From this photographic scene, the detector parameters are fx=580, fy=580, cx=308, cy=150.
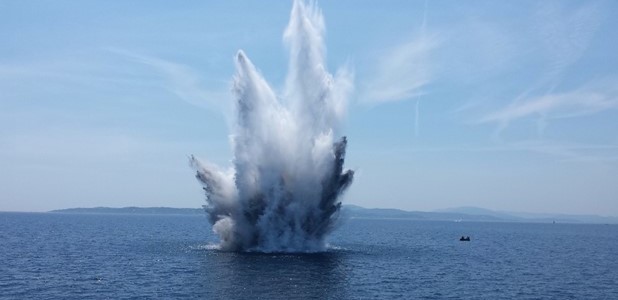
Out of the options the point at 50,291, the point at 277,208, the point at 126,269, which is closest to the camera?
the point at 50,291

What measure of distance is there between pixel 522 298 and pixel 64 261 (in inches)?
2217

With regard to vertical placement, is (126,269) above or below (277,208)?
below

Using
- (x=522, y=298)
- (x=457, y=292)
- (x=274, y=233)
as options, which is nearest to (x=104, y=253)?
(x=274, y=233)

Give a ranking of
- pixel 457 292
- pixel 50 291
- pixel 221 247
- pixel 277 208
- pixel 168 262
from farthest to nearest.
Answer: pixel 221 247
pixel 277 208
pixel 168 262
pixel 457 292
pixel 50 291

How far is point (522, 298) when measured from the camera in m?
55.5

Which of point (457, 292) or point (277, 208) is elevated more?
point (277, 208)

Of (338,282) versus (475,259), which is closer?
(338,282)

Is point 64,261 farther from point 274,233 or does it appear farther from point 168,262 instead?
point 274,233

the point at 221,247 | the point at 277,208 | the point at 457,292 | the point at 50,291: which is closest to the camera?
the point at 50,291

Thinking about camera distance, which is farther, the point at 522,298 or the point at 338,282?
the point at 338,282

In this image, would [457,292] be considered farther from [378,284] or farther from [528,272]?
[528,272]

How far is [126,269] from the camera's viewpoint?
68.4 meters

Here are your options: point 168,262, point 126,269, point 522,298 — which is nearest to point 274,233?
point 168,262

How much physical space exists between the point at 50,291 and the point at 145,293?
8503mm
